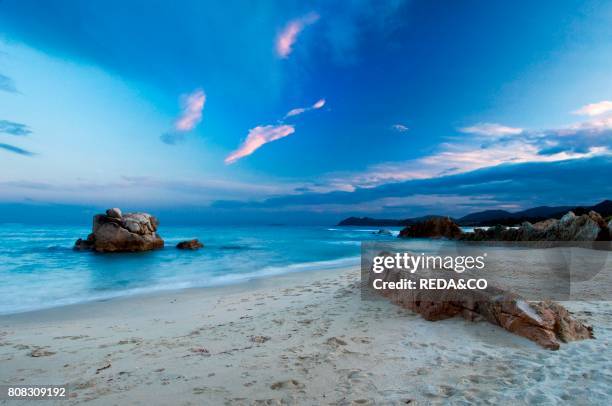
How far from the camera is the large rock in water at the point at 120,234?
22109 mm

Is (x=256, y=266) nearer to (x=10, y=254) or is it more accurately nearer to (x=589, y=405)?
(x=589, y=405)

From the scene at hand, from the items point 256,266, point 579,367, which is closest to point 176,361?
point 579,367

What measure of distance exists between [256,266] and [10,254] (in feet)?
58.0

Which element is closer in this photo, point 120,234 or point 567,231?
point 567,231

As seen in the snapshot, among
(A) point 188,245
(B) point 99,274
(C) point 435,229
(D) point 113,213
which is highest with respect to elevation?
(D) point 113,213

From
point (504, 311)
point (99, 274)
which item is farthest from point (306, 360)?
point (99, 274)

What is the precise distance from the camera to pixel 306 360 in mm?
3951

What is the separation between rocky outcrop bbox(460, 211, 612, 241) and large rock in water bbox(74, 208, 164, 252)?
28148 mm

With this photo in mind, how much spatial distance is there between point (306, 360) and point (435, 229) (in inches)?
1634

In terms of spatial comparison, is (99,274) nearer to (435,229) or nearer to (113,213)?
(113,213)

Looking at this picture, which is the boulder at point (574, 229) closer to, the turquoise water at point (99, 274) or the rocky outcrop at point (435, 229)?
the turquoise water at point (99, 274)

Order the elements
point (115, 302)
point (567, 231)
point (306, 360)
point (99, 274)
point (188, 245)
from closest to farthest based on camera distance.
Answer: point (306, 360), point (115, 302), point (99, 274), point (567, 231), point (188, 245)

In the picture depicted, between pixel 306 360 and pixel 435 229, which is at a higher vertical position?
pixel 435 229

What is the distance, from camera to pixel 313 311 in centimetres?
646
